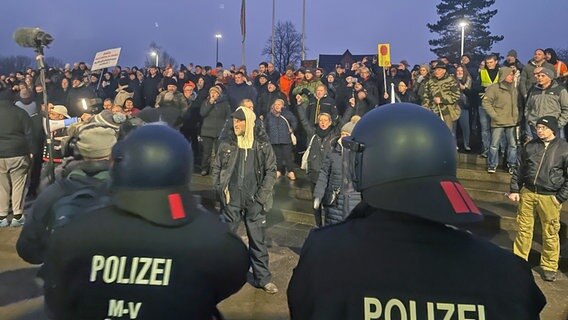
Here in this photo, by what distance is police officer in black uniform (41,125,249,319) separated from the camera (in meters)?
1.96

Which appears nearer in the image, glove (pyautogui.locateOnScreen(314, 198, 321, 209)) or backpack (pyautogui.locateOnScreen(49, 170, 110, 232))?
backpack (pyautogui.locateOnScreen(49, 170, 110, 232))

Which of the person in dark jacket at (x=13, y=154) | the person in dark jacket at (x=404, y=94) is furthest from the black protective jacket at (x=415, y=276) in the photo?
the person in dark jacket at (x=404, y=94)

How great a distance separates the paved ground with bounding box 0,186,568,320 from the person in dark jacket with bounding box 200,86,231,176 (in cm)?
374

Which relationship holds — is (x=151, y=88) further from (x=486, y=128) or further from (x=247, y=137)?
(x=247, y=137)

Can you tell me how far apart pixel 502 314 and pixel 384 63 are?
33.9ft

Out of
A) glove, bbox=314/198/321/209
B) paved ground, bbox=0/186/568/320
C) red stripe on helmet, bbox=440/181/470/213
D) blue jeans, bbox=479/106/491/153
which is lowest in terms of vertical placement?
paved ground, bbox=0/186/568/320

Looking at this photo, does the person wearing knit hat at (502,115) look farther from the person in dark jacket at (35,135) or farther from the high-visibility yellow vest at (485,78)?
the person in dark jacket at (35,135)

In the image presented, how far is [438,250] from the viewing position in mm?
1479

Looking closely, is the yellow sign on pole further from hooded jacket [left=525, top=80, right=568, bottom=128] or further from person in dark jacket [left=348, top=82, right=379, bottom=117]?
hooded jacket [left=525, top=80, right=568, bottom=128]

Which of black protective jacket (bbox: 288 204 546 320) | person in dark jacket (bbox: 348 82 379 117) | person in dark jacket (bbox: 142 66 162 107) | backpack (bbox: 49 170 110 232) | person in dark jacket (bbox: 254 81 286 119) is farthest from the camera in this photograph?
person in dark jacket (bbox: 142 66 162 107)

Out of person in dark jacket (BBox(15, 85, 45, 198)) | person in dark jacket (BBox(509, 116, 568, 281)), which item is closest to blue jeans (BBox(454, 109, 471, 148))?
person in dark jacket (BBox(509, 116, 568, 281))

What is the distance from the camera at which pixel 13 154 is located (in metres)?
8.14

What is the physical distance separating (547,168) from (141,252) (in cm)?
540

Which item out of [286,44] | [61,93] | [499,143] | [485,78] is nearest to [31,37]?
[499,143]
